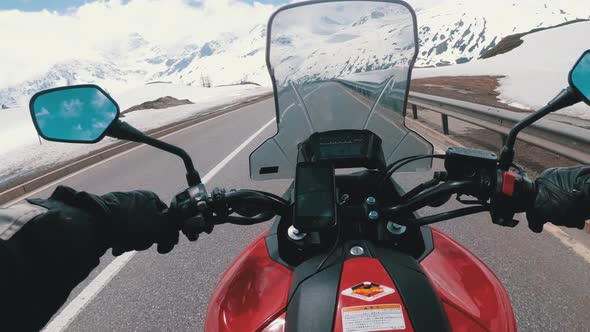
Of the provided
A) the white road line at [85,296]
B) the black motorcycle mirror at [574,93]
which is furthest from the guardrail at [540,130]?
the white road line at [85,296]

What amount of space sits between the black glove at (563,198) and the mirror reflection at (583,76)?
0.26m

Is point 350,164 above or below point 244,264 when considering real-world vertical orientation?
above

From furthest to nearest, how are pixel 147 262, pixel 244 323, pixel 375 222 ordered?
1. pixel 147 262
2. pixel 375 222
3. pixel 244 323

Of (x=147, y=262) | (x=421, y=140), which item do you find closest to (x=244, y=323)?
(x=421, y=140)

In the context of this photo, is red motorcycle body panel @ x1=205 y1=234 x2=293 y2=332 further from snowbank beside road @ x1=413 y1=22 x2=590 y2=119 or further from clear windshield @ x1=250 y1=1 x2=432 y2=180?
snowbank beside road @ x1=413 y1=22 x2=590 y2=119

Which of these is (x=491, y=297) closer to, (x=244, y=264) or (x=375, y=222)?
(x=375, y=222)

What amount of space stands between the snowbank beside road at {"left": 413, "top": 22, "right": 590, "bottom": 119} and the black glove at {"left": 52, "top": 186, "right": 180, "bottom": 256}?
11.7m

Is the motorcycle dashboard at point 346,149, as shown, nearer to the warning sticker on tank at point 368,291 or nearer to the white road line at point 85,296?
the warning sticker on tank at point 368,291

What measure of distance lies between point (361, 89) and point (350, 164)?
1.76ft

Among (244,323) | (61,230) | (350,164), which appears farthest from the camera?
(350,164)

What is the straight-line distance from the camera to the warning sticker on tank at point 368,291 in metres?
1.14

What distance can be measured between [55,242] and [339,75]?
5.04 ft

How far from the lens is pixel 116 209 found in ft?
4.72

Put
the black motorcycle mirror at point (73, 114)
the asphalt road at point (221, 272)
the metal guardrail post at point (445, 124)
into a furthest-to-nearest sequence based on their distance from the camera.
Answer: the metal guardrail post at point (445, 124) < the asphalt road at point (221, 272) < the black motorcycle mirror at point (73, 114)
